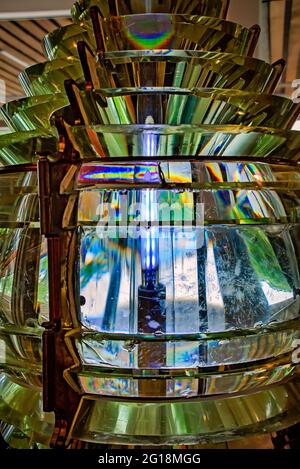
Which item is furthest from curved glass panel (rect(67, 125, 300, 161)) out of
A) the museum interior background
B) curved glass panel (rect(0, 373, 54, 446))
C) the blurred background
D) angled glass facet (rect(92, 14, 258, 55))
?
the blurred background

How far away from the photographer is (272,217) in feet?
1.32

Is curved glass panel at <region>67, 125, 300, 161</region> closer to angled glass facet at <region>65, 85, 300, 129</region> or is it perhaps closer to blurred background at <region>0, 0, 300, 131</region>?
angled glass facet at <region>65, 85, 300, 129</region>

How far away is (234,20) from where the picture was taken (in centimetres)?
123

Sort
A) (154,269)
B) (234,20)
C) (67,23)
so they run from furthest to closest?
(67,23)
(234,20)
(154,269)

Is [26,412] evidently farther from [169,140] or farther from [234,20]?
[234,20]

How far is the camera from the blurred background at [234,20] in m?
1.20

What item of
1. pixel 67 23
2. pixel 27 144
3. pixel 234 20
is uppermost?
pixel 67 23

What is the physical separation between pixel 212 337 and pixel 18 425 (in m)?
0.19

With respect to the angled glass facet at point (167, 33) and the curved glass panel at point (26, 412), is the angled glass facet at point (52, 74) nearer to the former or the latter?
the angled glass facet at point (167, 33)

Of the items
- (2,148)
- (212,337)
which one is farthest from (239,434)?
(2,148)

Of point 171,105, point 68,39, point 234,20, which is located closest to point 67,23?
point 234,20

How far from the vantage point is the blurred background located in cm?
120

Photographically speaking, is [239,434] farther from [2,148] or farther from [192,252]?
[2,148]

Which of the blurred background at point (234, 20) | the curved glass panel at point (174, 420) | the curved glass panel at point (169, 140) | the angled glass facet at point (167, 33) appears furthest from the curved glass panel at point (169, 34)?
the blurred background at point (234, 20)
